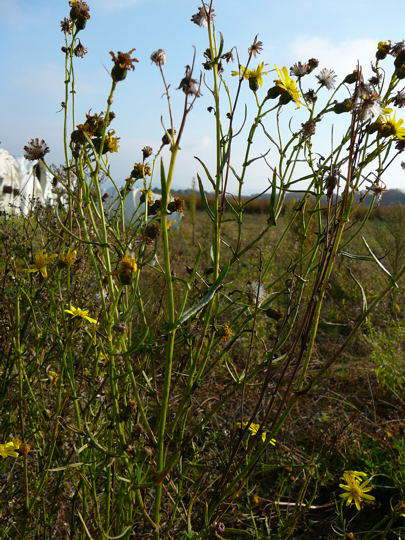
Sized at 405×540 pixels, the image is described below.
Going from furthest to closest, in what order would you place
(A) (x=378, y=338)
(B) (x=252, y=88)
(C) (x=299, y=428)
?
(A) (x=378, y=338) → (C) (x=299, y=428) → (B) (x=252, y=88)

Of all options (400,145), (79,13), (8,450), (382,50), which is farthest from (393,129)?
(8,450)

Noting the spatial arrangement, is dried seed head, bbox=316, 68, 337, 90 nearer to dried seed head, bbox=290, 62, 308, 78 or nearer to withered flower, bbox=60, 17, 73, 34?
dried seed head, bbox=290, 62, 308, 78

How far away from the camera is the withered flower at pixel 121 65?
860mm

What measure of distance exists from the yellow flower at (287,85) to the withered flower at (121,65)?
37 cm

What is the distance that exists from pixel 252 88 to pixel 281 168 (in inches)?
10.6

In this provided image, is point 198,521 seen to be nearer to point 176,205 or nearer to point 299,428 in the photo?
point 176,205

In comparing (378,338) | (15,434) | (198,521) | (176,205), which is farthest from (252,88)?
(378,338)

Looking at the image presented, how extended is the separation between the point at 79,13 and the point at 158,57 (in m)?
0.43

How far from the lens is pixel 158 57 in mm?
896

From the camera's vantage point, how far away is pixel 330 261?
77 cm

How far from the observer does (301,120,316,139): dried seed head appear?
99cm

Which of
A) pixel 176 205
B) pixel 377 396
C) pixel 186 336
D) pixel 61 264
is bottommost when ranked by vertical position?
pixel 377 396

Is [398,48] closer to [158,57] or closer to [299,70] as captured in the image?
[299,70]

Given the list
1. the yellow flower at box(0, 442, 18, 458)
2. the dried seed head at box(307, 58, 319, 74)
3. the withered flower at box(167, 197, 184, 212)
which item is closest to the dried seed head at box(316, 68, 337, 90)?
the dried seed head at box(307, 58, 319, 74)
